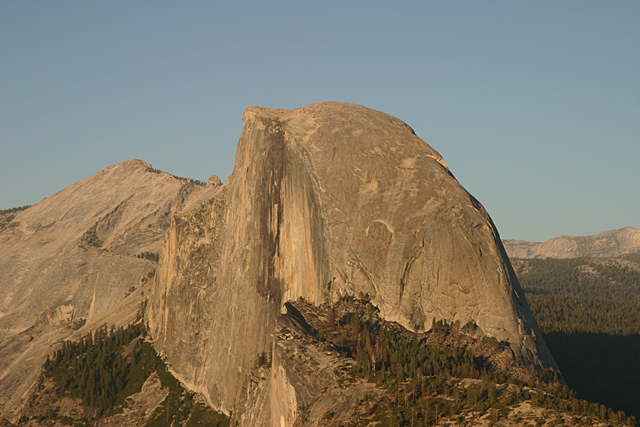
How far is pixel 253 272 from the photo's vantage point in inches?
4843

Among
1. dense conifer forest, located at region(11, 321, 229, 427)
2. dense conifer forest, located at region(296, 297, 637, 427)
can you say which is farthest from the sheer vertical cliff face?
dense conifer forest, located at region(11, 321, 229, 427)

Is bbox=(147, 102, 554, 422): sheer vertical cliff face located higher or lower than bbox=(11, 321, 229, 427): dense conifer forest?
higher

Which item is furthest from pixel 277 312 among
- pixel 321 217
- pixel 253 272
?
pixel 321 217

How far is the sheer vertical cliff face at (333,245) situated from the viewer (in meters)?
107

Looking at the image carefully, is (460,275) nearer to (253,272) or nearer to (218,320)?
(253,272)

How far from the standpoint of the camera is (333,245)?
117 meters

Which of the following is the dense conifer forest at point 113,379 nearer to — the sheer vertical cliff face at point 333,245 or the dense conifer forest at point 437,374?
the sheer vertical cliff face at point 333,245

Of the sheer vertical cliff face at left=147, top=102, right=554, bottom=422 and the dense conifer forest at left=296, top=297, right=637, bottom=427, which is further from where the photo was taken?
the sheer vertical cliff face at left=147, top=102, right=554, bottom=422

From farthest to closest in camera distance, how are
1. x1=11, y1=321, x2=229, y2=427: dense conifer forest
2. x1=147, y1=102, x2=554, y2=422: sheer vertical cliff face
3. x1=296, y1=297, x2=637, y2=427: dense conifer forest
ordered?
1. x1=11, y1=321, x2=229, y2=427: dense conifer forest
2. x1=147, y1=102, x2=554, y2=422: sheer vertical cliff face
3. x1=296, y1=297, x2=637, y2=427: dense conifer forest

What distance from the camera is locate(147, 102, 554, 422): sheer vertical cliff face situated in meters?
107

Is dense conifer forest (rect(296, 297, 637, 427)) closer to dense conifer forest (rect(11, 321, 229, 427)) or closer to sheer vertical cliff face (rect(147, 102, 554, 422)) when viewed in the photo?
sheer vertical cliff face (rect(147, 102, 554, 422))

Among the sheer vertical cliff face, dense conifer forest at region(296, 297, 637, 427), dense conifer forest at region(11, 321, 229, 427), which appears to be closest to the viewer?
dense conifer forest at region(296, 297, 637, 427)

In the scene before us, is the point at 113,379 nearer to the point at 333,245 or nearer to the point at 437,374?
the point at 333,245

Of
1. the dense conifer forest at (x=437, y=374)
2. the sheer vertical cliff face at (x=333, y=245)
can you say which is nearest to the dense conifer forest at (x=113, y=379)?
the sheer vertical cliff face at (x=333, y=245)
